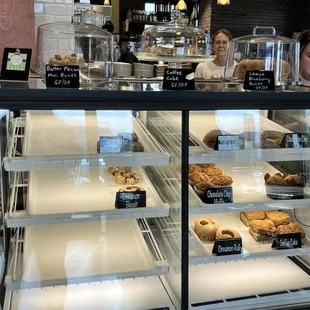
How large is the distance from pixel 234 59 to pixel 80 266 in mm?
1197

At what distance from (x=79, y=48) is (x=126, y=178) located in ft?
2.23

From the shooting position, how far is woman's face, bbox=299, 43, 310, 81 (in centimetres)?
265

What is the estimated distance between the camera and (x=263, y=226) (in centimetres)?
179


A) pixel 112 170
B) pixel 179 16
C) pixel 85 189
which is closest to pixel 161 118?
pixel 112 170

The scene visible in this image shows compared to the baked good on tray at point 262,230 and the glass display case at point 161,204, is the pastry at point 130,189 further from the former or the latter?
the baked good on tray at point 262,230

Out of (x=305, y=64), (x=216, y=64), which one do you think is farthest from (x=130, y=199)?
(x=216, y=64)

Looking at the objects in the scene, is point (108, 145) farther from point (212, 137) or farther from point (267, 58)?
A: point (267, 58)

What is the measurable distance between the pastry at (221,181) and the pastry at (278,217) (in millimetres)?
304

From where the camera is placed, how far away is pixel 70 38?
6.85 ft

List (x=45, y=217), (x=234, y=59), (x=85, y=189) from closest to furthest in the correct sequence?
1. (x=45, y=217)
2. (x=85, y=189)
3. (x=234, y=59)

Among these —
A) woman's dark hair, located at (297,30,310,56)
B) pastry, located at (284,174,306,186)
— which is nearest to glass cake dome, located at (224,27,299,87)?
pastry, located at (284,174,306,186)

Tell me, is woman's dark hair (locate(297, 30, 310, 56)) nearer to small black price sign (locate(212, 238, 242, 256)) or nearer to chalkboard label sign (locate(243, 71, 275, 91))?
chalkboard label sign (locate(243, 71, 275, 91))

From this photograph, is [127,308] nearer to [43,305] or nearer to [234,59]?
[43,305]

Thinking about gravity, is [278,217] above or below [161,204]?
below
